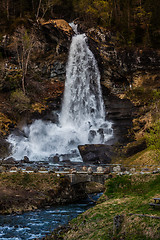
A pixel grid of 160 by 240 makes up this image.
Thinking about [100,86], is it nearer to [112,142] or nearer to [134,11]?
[112,142]

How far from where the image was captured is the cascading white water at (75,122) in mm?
50125

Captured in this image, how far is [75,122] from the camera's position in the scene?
5728 cm

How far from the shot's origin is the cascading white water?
5012 centimetres

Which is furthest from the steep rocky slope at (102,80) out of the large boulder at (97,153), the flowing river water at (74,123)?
the large boulder at (97,153)

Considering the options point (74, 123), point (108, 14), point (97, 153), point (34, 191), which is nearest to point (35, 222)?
point (34, 191)

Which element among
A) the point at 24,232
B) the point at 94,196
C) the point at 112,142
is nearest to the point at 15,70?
the point at 112,142

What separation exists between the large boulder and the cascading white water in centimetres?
205

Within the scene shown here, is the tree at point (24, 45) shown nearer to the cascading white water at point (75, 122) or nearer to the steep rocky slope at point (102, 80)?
the steep rocky slope at point (102, 80)

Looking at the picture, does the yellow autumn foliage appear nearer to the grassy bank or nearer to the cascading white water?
the cascading white water

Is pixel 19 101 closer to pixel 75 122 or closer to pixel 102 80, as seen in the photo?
pixel 75 122

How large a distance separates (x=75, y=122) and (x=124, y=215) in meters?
41.9

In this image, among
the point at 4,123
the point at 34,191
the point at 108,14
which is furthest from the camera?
the point at 108,14

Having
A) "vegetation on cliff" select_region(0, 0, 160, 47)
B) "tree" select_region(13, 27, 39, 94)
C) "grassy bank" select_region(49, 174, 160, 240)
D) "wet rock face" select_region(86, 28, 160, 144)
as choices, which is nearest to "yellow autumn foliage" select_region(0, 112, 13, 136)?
"tree" select_region(13, 27, 39, 94)

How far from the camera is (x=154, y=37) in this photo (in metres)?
63.8
